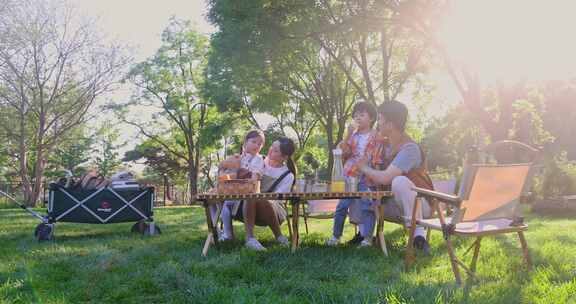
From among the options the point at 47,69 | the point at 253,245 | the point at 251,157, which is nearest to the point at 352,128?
the point at 251,157

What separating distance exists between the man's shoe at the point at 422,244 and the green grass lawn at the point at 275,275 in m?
0.08

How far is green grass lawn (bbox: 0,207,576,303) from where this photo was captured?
2.87 meters

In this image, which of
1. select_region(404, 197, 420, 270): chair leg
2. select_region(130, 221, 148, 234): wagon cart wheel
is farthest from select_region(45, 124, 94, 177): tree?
select_region(404, 197, 420, 270): chair leg

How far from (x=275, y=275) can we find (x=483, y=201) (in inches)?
58.9

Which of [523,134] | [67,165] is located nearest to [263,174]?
[523,134]

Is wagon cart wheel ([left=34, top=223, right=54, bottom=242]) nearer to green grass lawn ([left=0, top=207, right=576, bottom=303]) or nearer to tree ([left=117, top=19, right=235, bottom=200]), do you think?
green grass lawn ([left=0, top=207, right=576, bottom=303])

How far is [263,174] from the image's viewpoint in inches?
197

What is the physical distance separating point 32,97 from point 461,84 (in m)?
18.1

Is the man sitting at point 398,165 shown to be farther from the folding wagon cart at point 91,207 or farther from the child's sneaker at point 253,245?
the folding wagon cart at point 91,207

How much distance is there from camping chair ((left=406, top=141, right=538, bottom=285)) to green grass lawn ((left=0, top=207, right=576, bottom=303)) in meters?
0.26

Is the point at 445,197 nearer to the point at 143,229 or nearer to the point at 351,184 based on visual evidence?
the point at 351,184

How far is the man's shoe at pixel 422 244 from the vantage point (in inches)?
174

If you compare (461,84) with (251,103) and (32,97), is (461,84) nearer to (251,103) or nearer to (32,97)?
(251,103)

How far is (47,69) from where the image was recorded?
20.8 meters
